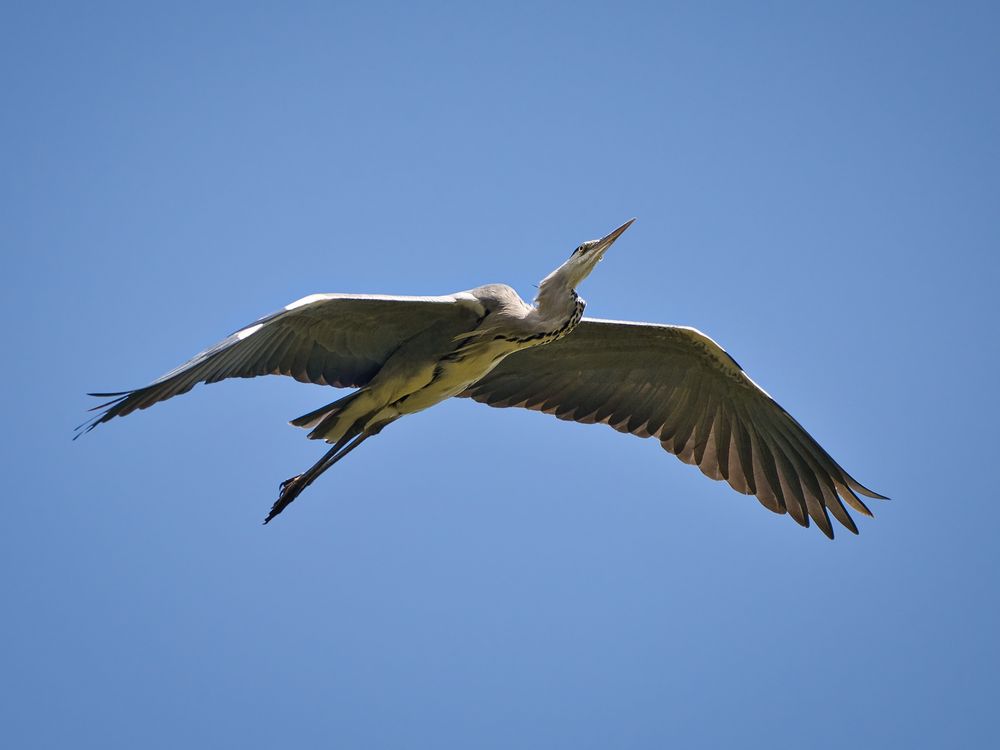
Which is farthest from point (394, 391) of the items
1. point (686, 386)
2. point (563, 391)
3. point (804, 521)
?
point (804, 521)

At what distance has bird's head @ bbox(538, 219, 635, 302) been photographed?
26.8 ft

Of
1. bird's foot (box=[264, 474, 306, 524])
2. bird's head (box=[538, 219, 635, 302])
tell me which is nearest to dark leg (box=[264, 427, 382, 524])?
bird's foot (box=[264, 474, 306, 524])

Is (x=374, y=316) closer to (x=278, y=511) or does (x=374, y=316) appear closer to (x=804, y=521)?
(x=278, y=511)

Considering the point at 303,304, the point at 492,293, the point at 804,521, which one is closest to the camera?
the point at 303,304

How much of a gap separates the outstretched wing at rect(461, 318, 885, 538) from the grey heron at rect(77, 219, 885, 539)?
0.01 meters

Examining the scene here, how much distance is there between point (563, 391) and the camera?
980 cm

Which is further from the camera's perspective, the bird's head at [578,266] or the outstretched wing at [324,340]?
the bird's head at [578,266]

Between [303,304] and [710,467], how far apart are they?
149 inches

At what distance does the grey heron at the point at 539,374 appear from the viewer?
817 cm

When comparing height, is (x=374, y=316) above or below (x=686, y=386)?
below

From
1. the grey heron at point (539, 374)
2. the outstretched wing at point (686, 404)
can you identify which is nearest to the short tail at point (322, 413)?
the grey heron at point (539, 374)

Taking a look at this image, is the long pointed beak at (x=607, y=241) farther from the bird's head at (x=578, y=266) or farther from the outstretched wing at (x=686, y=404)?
the outstretched wing at (x=686, y=404)

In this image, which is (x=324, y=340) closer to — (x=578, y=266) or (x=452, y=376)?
(x=452, y=376)

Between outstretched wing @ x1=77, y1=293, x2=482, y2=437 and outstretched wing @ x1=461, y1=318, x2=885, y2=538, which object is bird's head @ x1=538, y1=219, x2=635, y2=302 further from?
outstretched wing @ x1=461, y1=318, x2=885, y2=538
